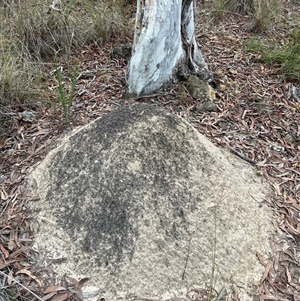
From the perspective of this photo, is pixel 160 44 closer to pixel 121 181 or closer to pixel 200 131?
pixel 200 131

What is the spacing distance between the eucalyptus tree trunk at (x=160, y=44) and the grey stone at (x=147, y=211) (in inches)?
25.0

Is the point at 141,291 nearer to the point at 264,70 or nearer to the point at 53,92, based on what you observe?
the point at 53,92

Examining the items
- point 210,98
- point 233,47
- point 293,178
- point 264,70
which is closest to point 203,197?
point 293,178

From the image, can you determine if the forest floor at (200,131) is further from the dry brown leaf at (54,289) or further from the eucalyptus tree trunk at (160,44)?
the eucalyptus tree trunk at (160,44)

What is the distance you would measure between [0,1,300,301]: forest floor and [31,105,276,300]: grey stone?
0.32 feet

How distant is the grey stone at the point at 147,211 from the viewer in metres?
1.91

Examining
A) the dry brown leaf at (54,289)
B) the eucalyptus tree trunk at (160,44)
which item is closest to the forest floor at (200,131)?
the dry brown leaf at (54,289)

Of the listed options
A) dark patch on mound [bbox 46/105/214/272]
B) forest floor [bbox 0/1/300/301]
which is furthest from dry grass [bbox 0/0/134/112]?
dark patch on mound [bbox 46/105/214/272]

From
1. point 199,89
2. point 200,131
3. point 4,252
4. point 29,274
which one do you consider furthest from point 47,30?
point 29,274

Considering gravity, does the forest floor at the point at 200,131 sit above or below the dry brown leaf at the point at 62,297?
above

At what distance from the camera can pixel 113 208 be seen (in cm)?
200

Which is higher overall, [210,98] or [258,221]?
[210,98]

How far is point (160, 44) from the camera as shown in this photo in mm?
2791

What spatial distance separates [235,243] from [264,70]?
184cm
